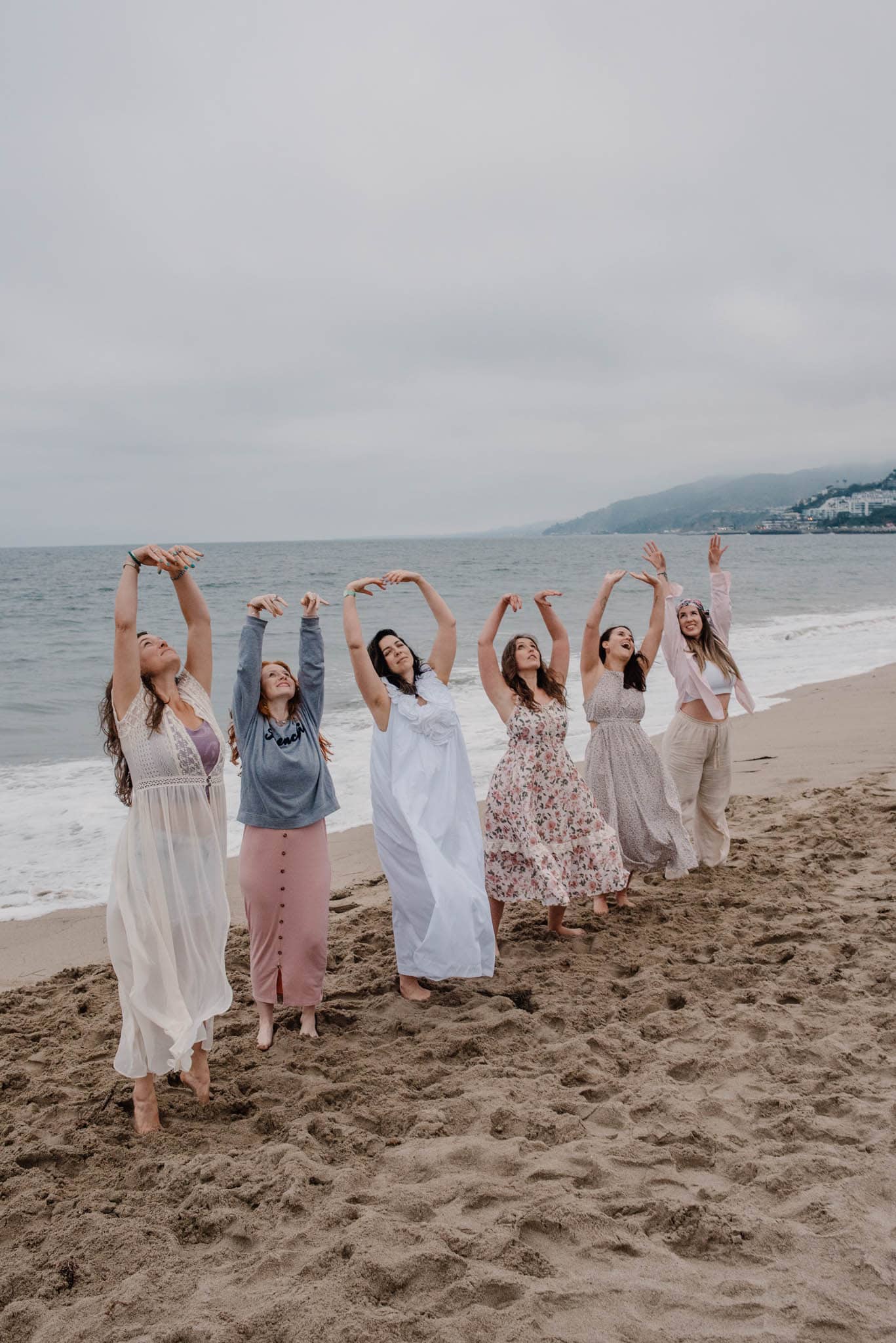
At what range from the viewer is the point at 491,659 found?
582 centimetres

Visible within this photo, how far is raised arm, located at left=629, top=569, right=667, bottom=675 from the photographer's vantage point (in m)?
6.53

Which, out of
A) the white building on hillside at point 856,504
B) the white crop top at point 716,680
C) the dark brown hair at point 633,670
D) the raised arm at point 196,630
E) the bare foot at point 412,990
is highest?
the white building on hillside at point 856,504

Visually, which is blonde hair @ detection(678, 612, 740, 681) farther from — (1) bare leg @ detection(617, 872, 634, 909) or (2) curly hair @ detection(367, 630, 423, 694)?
(2) curly hair @ detection(367, 630, 423, 694)

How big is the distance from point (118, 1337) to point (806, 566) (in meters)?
52.7

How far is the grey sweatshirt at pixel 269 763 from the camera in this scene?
181 inches

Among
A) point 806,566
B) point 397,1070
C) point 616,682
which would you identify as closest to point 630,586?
point 806,566

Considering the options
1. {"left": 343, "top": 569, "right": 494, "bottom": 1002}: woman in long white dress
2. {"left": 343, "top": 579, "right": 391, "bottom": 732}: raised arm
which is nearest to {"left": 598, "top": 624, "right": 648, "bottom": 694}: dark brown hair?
{"left": 343, "top": 569, "right": 494, "bottom": 1002}: woman in long white dress

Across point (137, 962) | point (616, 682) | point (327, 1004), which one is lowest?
point (327, 1004)

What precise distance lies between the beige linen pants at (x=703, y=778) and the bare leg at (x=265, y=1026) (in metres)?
3.35

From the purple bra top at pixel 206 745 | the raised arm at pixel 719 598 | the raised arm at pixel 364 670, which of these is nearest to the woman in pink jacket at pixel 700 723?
the raised arm at pixel 719 598

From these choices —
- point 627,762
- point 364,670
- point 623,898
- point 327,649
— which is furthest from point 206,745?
point 327,649

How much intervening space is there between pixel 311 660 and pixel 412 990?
70.6 inches

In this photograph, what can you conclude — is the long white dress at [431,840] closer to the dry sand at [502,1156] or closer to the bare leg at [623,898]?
the dry sand at [502,1156]

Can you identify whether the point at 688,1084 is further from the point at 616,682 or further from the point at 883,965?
the point at 616,682
